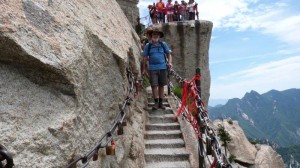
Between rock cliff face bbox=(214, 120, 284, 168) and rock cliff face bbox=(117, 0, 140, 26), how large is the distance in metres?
11.1

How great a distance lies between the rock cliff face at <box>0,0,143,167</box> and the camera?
4.32 meters

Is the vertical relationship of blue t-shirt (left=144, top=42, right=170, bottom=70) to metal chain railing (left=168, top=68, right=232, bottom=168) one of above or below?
above

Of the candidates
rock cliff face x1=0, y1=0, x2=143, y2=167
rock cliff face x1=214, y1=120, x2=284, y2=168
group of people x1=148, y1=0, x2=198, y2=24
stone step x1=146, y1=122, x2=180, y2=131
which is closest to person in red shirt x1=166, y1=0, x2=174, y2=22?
group of people x1=148, y1=0, x2=198, y2=24

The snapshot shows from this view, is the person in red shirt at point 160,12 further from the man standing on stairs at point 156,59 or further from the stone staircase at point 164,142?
the stone staircase at point 164,142

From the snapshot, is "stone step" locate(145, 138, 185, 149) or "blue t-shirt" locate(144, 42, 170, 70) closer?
"stone step" locate(145, 138, 185, 149)

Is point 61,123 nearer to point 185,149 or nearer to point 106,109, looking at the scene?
point 106,109

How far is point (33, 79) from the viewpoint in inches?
192

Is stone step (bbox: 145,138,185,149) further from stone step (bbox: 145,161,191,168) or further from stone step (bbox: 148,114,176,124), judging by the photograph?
stone step (bbox: 148,114,176,124)

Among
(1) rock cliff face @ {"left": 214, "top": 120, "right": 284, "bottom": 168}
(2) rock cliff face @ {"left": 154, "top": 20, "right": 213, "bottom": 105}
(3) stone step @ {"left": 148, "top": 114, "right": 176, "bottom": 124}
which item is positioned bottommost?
(1) rock cliff face @ {"left": 214, "top": 120, "right": 284, "bottom": 168}

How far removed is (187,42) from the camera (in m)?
26.6

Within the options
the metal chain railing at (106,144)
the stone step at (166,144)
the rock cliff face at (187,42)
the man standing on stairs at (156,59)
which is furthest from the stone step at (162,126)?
the rock cliff face at (187,42)

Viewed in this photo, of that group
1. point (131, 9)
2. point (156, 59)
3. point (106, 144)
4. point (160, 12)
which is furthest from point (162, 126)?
point (160, 12)

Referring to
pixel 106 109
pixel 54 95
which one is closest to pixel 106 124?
pixel 106 109

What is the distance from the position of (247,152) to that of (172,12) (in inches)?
489
